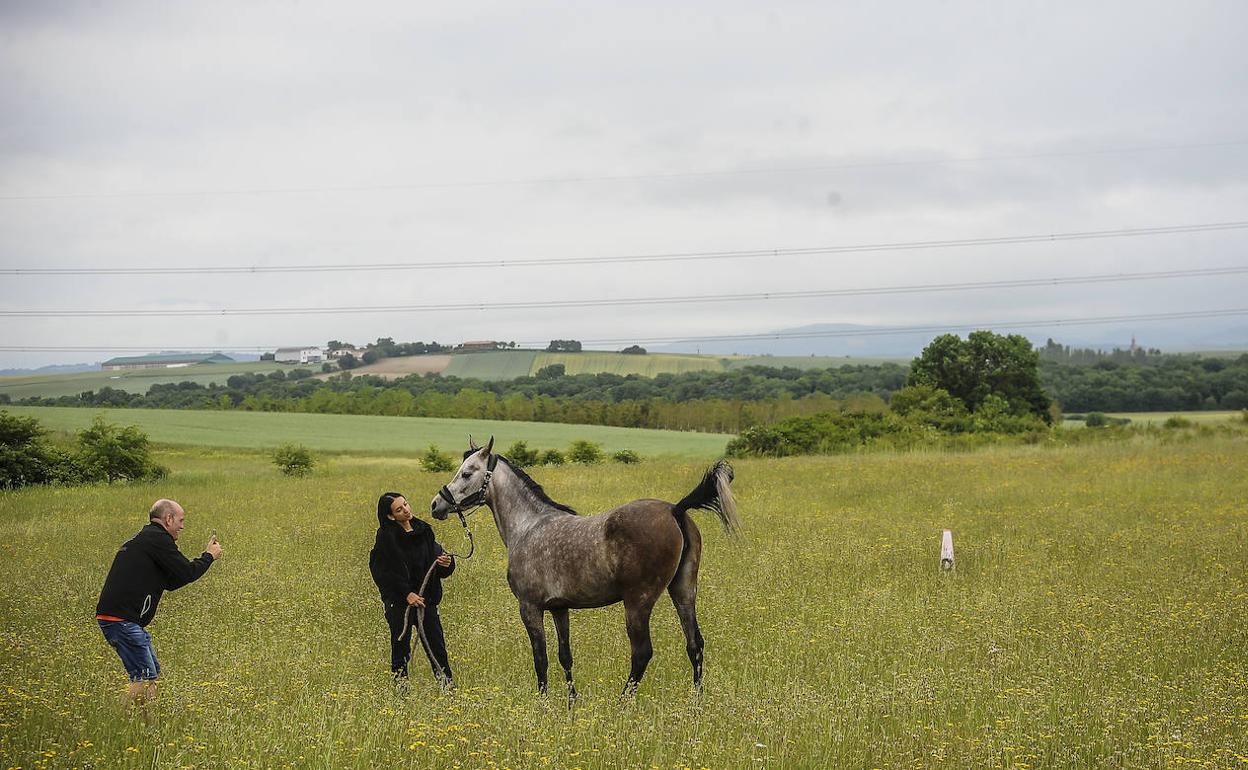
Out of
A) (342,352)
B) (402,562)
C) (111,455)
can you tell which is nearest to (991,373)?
(111,455)

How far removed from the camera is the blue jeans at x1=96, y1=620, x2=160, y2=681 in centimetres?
811

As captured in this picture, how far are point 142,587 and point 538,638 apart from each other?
351cm

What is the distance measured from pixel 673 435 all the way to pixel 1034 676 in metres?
58.6

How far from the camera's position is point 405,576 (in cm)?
922

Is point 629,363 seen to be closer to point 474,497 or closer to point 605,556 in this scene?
point 474,497

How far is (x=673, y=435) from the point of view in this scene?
67562 millimetres

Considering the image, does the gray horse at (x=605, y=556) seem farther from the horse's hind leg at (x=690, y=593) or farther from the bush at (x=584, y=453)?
the bush at (x=584, y=453)

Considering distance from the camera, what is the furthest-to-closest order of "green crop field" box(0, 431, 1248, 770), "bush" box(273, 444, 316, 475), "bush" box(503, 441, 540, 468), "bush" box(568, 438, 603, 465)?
"bush" box(568, 438, 603, 465) < "bush" box(503, 441, 540, 468) < "bush" box(273, 444, 316, 475) < "green crop field" box(0, 431, 1248, 770)

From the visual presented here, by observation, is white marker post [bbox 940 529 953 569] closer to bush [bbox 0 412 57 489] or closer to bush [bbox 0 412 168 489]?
bush [bbox 0 412 168 489]

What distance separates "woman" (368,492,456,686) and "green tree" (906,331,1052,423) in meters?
54.2

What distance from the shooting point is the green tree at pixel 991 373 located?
6009 cm

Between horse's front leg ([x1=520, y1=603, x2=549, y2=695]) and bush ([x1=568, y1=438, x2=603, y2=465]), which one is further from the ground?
horse's front leg ([x1=520, y1=603, x2=549, y2=695])

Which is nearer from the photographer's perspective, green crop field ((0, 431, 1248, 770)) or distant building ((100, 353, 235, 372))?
green crop field ((0, 431, 1248, 770))

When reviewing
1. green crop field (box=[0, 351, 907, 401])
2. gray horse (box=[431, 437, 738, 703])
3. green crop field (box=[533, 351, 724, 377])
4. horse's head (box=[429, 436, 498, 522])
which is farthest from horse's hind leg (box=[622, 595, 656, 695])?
green crop field (box=[533, 351, 724, 377])
